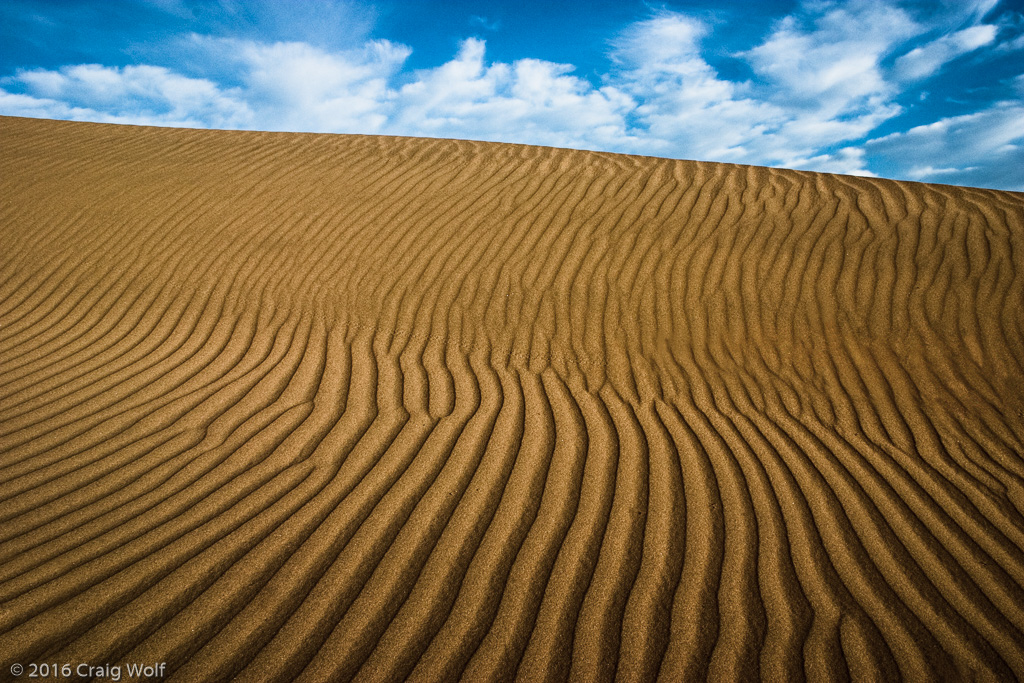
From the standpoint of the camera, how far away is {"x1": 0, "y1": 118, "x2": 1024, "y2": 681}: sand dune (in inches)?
80.1

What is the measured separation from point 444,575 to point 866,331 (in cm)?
387

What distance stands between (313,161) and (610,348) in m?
5.81

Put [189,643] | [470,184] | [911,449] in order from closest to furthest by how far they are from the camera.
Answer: [189,643] → [911,449] → [470,184]

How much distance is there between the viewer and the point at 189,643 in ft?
6.41

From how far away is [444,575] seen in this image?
226 centimetres

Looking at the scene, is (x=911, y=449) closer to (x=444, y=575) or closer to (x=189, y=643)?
(x=444, y=575)

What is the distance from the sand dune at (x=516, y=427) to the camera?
2035mm

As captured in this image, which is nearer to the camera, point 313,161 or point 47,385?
point 47,385

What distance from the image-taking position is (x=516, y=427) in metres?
3.32

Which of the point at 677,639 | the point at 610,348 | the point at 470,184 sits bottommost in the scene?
the point at 677,639

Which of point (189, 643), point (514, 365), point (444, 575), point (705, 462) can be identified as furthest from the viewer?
point (514, 365)

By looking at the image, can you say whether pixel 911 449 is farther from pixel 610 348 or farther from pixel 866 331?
pixel 610 348

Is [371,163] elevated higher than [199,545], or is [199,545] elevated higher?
[371,163]

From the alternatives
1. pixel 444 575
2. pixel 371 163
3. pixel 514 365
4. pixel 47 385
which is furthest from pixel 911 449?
pixel 371 163
